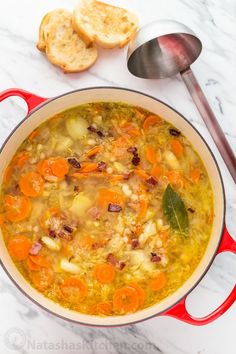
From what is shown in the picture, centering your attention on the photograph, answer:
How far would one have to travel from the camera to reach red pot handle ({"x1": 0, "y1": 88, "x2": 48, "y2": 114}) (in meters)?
2.80

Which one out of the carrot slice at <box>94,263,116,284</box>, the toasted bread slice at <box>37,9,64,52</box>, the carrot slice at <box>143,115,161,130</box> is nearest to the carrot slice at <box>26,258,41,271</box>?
the carrot slice at <box>94,263,116,284</box>

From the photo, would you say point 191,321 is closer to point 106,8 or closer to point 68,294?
point 68,294

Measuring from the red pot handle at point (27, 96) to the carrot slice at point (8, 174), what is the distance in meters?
0.28

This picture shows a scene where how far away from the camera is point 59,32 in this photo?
3.06 m

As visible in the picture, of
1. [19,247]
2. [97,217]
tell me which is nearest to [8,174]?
[19,247]

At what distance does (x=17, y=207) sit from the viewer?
9.64 feet

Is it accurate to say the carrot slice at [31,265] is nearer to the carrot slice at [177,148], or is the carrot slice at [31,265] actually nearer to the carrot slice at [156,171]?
the carrot slice at [156,171]

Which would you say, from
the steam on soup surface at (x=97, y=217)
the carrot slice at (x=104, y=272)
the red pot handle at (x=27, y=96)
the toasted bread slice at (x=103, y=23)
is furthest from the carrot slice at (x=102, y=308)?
the toasted bread slice at (x=103, y=23)

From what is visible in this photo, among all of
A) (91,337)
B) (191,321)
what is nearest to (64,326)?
(91,337)

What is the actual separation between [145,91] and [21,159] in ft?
2.19

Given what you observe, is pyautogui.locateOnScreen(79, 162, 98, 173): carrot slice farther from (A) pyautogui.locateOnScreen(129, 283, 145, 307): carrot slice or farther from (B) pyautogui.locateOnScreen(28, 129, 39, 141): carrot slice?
(A) pyautogui.locateOnScreen(129, 283, 145, 307): carrot slice

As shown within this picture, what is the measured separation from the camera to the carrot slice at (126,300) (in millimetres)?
2941

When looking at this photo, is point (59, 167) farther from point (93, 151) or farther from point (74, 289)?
point (74, 289)

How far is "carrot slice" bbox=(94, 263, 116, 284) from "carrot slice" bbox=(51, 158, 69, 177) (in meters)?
0.45
